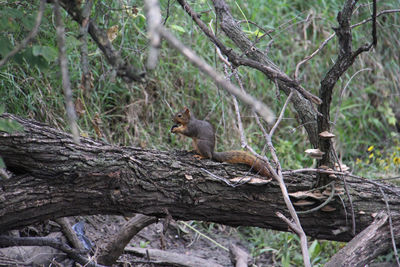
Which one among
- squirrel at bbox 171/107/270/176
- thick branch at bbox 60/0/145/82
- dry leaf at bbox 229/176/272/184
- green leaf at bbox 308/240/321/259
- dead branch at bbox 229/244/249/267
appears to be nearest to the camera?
thick branch at bbox 60/0/145/82

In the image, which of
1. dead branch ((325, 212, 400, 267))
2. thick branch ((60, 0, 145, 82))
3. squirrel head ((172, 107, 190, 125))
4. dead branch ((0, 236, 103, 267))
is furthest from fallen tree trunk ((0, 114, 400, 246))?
squirrel head ((172, 107, 190, 125))

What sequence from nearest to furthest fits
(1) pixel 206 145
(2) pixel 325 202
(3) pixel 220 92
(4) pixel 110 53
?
1. (4) pixel 110 53
2. (2) pixel 325 202
3. (1) pixel 206 145
4. (3) pixel 220 92

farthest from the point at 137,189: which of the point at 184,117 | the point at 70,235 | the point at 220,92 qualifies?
the point at 220,92

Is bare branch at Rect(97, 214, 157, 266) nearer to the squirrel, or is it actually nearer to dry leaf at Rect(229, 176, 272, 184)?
the squirrel

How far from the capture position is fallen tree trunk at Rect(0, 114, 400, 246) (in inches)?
113

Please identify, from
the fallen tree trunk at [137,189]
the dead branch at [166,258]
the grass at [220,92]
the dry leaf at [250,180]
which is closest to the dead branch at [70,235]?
the dead branch at [166,258]

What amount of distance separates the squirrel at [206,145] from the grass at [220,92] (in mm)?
287

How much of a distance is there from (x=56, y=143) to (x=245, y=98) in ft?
6.14

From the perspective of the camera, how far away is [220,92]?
200 inches

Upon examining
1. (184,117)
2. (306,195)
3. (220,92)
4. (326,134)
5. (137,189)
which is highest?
(220,92)

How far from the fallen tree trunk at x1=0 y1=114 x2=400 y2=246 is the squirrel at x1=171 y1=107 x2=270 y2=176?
0.11 m

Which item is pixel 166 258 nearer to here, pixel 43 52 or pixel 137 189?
pixel 137 189

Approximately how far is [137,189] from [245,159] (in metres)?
0.93

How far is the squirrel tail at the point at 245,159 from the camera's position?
Answer: 3.38 meters
